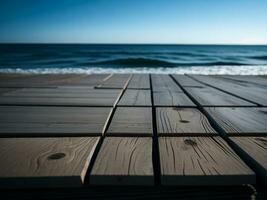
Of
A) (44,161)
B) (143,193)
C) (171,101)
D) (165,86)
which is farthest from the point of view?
(165,86)

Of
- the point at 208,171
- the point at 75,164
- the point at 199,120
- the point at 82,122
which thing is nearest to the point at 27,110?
the point at 82,122

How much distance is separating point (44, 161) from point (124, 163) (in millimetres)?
248

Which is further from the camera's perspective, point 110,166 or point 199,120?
point 199,120

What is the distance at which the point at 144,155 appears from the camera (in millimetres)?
760

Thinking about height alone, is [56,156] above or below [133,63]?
above

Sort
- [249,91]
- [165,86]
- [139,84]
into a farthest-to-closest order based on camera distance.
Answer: [139,84] → [165,86] → [249,91]

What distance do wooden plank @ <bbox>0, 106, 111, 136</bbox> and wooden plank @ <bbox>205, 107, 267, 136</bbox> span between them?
58 centimetres

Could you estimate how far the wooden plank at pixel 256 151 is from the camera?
2.18 ft

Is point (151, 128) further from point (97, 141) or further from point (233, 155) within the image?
point (233, 155)

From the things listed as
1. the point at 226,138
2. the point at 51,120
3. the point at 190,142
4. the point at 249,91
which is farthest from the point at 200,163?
the point at 249,91

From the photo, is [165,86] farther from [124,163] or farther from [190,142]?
[124,163]

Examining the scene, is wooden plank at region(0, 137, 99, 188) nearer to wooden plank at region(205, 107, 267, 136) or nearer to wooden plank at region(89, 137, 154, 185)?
wooden plank at region(89, 137, 154, 185)

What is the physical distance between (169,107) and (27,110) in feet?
2.87

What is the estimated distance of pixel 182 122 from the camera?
115 centimetres
